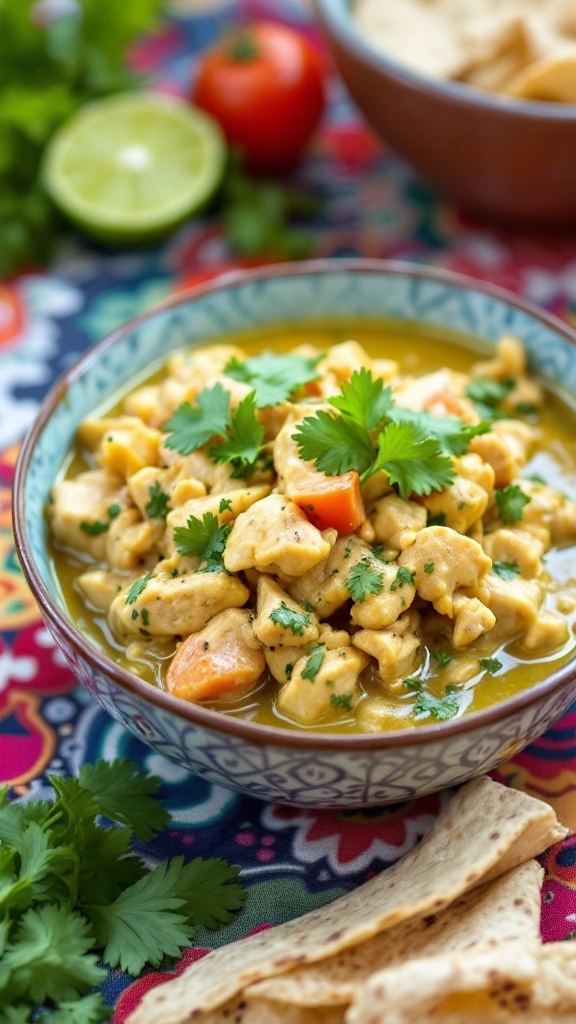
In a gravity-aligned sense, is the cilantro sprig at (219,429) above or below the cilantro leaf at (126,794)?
above

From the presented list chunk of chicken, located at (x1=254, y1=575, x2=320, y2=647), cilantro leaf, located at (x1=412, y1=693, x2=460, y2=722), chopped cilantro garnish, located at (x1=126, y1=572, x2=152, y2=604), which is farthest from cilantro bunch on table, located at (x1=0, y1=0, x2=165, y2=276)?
cilantro leaf, located at (x1=412, y1=693, x2=460, y2=722)

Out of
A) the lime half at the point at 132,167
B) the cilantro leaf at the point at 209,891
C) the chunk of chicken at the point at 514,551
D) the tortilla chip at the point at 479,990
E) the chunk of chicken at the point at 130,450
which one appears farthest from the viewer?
the lime half at the point at 132,167

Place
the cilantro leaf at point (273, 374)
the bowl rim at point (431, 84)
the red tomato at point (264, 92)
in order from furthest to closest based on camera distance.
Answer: the red tomato at point (264, 92) < the bowl rim at point (431, 84) < the cilantro leaf at point (273, 374)

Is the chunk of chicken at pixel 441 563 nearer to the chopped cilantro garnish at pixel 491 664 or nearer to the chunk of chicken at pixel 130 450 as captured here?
the chopped cilantro garnish at pixel 491 664

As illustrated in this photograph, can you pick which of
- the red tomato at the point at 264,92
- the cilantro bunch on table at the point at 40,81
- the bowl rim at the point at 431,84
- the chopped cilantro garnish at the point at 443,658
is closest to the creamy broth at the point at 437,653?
the chopped cilantro garnish at the point at 443,658

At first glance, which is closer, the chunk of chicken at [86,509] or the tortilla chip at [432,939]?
the tortilla chip at [432,939]

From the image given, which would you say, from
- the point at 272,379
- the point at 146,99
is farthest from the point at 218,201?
the point at 272,379

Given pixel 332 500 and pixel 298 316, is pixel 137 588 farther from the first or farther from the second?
pixel 298 316

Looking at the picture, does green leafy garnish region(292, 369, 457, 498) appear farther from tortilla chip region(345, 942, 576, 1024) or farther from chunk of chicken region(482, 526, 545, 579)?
tortilla chip region(345, 942, 576, 1024)
